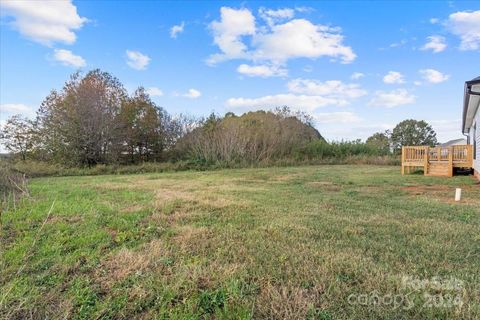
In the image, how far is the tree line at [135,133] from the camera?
1516cm

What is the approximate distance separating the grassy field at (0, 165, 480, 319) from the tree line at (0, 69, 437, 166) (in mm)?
12275

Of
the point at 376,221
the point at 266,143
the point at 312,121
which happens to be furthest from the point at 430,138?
the point at 376,221

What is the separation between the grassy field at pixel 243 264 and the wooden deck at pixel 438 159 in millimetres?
6482

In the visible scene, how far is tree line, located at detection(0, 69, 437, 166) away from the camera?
1516cm

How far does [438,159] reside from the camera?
32.5 feet

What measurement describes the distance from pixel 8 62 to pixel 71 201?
3988 mm

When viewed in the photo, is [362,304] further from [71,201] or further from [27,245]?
[71,201]

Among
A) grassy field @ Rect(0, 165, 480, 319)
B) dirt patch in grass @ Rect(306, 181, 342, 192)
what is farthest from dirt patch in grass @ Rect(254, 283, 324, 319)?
dirt patch in grass @ Rect(306, 181, 342, 192)

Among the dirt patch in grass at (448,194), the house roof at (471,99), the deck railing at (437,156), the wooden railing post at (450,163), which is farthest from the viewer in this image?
the deck railing at (437,156)

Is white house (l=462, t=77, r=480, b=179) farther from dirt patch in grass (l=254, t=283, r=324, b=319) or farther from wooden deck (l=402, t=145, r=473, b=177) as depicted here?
dirt patch in grass (l=254, t=283, r=324, b=319)

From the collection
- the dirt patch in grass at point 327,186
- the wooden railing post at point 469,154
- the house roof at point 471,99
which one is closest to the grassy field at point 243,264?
the dirt patch in grass at point 327,186

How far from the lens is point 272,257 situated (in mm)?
2404

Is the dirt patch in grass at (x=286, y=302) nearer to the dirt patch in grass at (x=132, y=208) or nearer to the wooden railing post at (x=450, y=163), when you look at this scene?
the dirt patch in grass at (x=132, y=208)

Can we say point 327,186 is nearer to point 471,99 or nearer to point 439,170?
point 471,99
